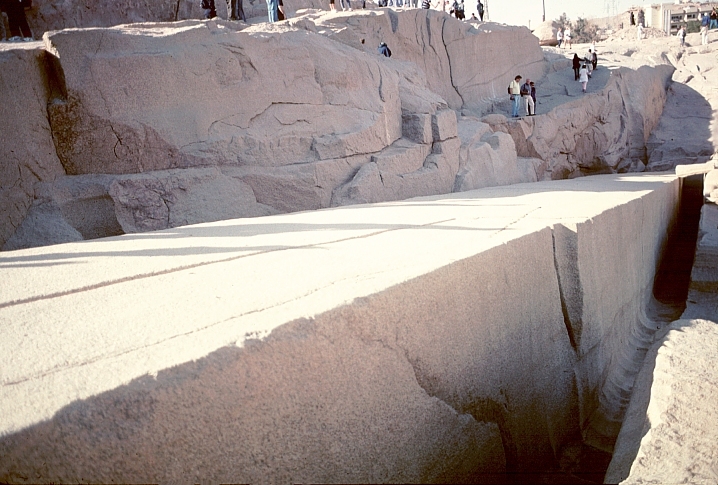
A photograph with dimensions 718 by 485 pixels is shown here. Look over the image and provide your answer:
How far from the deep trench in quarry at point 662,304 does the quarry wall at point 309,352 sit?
0.05m

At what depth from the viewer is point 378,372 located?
149 centimetres

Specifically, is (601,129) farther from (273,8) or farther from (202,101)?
(202,101)

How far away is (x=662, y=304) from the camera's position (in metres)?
5.09

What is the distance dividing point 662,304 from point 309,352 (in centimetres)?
487

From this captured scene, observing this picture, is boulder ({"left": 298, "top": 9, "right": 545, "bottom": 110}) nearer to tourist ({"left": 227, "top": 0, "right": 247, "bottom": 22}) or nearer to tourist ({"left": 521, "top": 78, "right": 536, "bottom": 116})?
tourist ({"left": 521, "top": 78, "right": 536, "bottom": 116})

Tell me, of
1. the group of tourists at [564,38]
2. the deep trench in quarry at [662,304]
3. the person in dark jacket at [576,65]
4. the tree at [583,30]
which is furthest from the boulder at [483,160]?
the tree at [583,30]

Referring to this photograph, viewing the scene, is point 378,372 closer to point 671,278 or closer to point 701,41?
point 671,278

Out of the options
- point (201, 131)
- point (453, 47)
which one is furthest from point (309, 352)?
point (453, 47)

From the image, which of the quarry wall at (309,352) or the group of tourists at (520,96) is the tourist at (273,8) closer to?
the group of tourists at (520,96)

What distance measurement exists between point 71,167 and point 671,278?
6.37 meters

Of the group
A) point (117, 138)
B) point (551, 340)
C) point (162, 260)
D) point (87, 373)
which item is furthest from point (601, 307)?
point (117, 138)

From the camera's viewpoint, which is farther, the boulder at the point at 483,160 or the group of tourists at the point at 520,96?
the group of tourists at the point at 520,96

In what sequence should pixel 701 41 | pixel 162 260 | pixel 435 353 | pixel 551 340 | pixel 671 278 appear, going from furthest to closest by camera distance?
1. pixel 701 41
2. pixel 671 278
3. pixel 551 340
4. pixel 162 260
5. pixel 435 353

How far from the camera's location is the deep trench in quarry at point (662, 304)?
2.20 m
